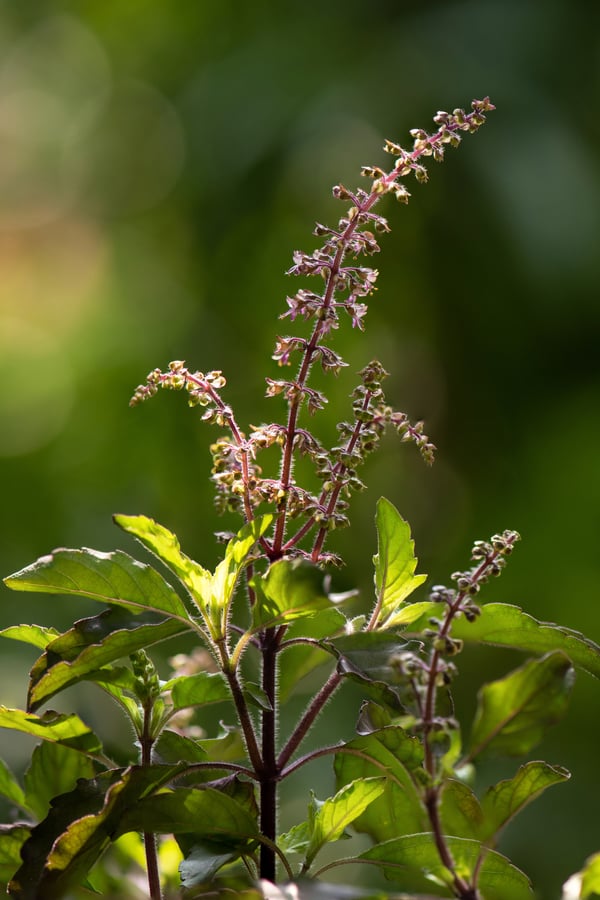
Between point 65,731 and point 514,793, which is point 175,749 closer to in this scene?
point 65,731

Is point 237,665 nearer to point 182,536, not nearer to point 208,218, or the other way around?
point 182,536

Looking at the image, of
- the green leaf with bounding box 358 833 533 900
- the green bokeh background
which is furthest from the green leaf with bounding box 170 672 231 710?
the green bokeh background

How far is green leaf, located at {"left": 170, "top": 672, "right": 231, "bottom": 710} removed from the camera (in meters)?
0.48

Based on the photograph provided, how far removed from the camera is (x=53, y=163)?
11.2ft

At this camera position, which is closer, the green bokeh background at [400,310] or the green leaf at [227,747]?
the green leaf at [227,747]

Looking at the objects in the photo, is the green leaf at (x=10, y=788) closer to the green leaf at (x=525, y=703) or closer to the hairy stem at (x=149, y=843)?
the hairy stem at (x=149, y=843)

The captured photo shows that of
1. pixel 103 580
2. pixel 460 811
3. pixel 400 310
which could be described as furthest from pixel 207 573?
pixel 400 310

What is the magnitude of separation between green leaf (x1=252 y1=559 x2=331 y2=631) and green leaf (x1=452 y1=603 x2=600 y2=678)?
8cm

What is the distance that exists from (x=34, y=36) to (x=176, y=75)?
662mm

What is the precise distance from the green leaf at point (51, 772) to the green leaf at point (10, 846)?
0.06m

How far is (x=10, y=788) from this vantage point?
557mm

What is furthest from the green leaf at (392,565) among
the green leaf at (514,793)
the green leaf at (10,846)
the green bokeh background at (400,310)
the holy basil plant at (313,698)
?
the green bokeh background at (400,310)

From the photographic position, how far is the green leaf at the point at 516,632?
45 cm

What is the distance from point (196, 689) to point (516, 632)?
0.16 meters
